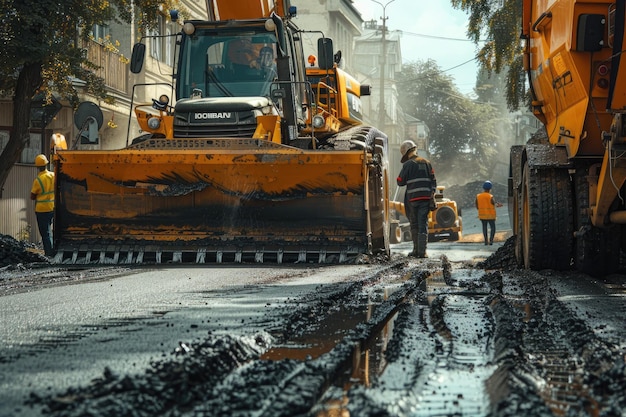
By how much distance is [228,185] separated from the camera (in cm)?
1091

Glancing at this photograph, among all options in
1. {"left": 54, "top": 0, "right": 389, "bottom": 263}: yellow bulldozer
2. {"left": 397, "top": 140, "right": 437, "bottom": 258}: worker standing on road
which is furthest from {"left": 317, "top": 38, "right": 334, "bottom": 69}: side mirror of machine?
{"left": 397, "top": 140, "right": 437, "bottom": 258}: worker standing on road

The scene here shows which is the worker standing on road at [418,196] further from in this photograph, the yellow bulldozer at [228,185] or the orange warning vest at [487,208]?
the orange warning vest at [487,208]

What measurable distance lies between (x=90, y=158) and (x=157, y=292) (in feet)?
13.5

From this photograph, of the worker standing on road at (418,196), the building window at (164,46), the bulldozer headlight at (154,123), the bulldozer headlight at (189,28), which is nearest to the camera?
the bulldozer headlight at (154,123)

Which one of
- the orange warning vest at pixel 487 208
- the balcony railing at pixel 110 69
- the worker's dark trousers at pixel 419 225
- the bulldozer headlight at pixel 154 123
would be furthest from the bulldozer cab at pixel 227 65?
the orange warning vest at pixel 487 208

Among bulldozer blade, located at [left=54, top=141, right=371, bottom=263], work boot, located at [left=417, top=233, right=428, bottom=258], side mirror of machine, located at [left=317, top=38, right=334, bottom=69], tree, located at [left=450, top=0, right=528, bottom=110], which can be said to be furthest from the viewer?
tree, located at [left=450, top=0, right=528, bottom=110]

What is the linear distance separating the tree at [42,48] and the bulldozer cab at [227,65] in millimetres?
4388

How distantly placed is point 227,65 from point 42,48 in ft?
16.1

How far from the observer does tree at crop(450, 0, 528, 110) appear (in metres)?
22.1

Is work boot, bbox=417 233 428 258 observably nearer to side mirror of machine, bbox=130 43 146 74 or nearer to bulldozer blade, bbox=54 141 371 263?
bulldozer blade, bbox=54 141 371 263

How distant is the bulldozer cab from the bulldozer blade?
1376 mm

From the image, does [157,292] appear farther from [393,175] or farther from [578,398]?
[393,175]

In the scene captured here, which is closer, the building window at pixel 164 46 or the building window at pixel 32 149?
the building window at pixel 32 149

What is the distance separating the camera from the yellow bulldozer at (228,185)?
10.7 metres
